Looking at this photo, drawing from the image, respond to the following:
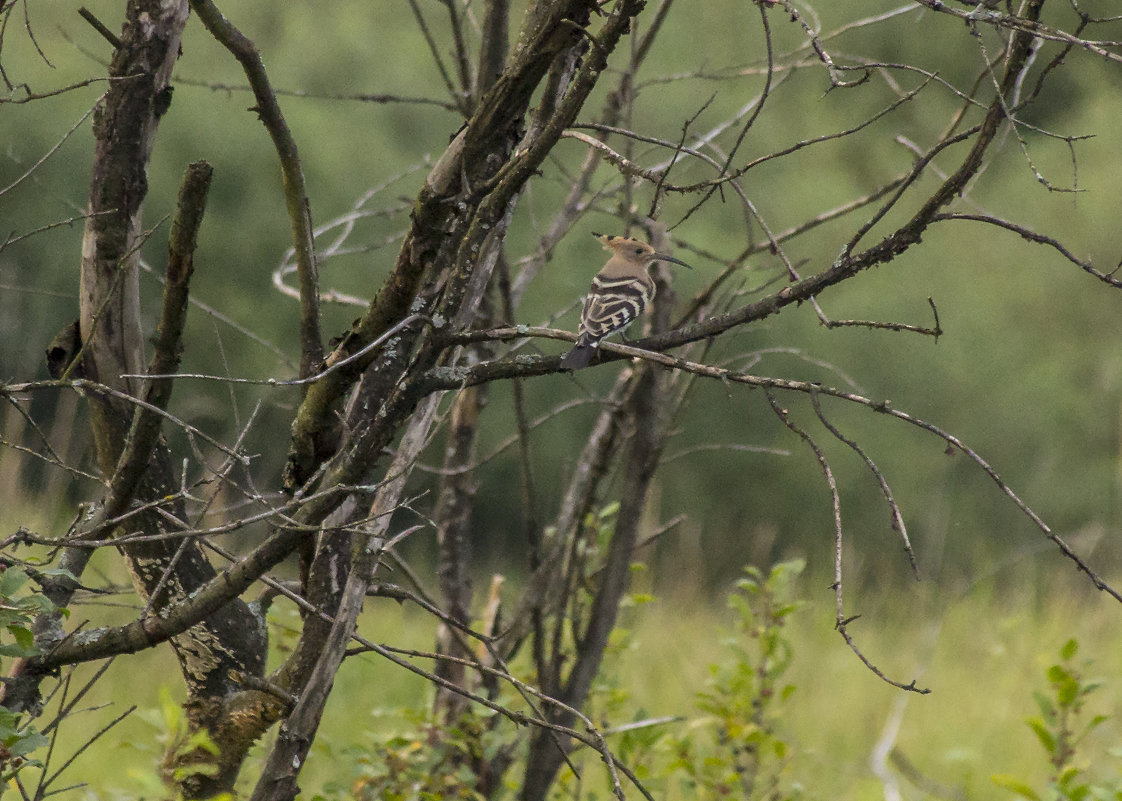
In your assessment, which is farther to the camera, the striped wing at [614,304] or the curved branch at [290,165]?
the striped wing at [614,304]

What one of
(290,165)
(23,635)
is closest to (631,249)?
(290,165)

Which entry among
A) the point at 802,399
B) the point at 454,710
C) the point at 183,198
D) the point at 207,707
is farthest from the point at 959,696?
the point at 183,198

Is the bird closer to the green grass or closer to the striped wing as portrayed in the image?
the striped wing

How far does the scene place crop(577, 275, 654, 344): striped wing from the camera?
7.11 ft

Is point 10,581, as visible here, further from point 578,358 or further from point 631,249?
point 631,249

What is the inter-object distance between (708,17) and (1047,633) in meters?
4.39

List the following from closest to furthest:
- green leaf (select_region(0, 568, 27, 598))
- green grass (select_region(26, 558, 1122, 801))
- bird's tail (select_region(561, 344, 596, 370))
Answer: green leaf (select_region(0, 568, 27, 598))
bird's tail (select_region(561, 344, 596, 370))
green grass (select_region(26, 558, 1122, 801))

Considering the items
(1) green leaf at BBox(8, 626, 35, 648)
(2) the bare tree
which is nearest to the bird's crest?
(2) the bare tree

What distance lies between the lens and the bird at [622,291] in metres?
2.18

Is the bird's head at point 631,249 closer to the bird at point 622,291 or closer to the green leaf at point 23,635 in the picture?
the bird at point 622,291

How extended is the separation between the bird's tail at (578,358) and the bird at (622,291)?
16.1 inches

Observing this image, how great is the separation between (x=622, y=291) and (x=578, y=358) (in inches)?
35.8

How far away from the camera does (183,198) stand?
142 centimetres

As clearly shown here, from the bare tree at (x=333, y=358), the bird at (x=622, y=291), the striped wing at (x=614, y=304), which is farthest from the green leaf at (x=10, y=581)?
the striped wing at (x=614, y=304)
